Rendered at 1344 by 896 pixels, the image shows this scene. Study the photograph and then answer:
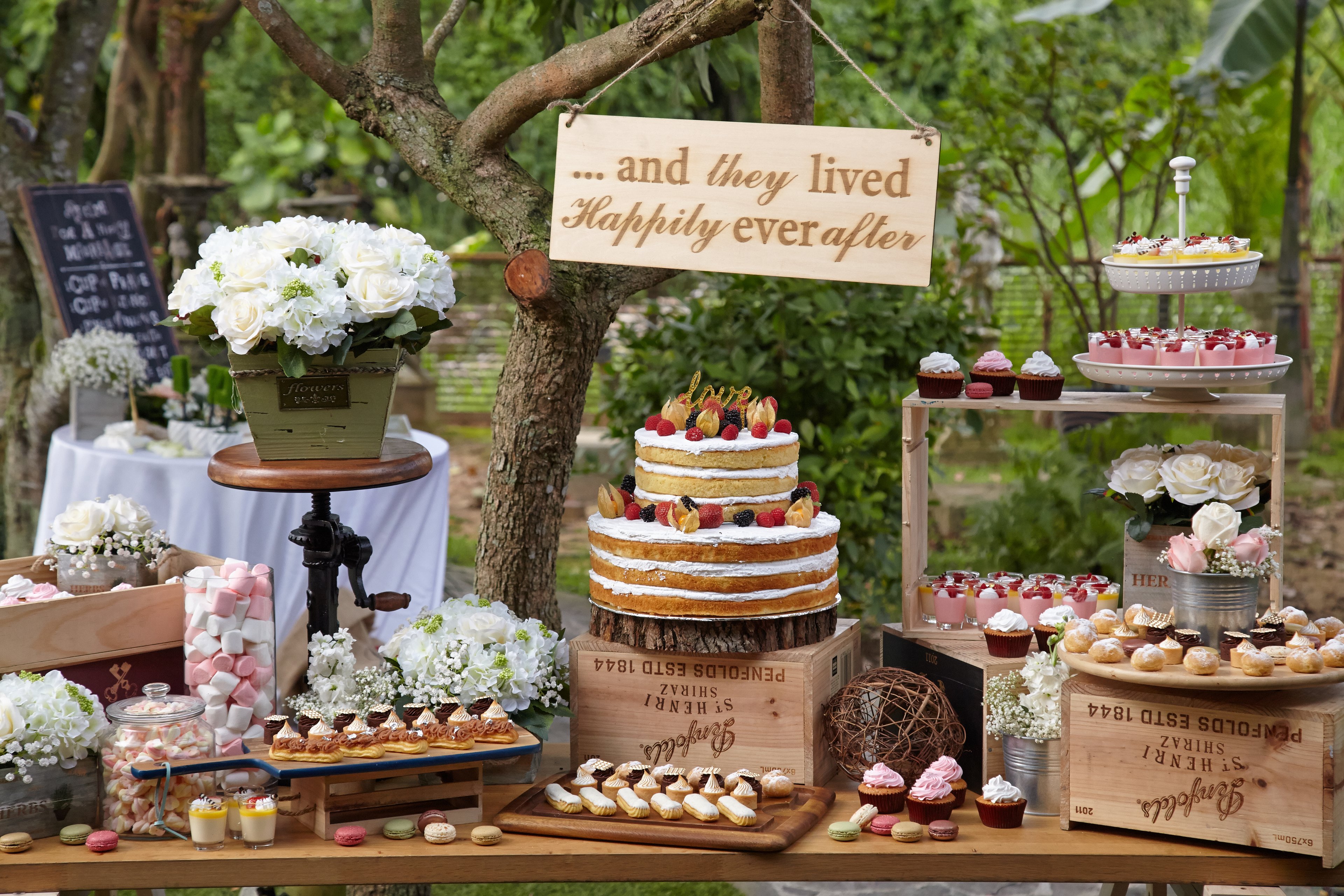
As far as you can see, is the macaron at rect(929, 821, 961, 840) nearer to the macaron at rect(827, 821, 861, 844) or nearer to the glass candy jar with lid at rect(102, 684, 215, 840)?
the macaron at rect(827, 821, 861, 844)

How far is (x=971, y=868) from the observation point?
186 centimetres

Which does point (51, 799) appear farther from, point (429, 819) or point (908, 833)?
point (908, 833)

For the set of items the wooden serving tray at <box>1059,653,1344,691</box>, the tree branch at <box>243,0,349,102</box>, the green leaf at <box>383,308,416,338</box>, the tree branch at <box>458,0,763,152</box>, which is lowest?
the wooden serving tray at <box>1059,653,1344,691</box>

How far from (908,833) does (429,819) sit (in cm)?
68

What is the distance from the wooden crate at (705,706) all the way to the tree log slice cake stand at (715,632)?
2cm

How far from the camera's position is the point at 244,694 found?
204cm

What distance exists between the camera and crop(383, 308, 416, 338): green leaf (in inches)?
80.7

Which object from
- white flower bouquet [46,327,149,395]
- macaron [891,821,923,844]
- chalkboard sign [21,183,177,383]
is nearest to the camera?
macaron [891,821,923,844]

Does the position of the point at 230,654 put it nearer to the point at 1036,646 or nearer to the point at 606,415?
the point at 1036,646

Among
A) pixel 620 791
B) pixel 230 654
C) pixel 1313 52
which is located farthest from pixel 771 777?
pixel 1313 52

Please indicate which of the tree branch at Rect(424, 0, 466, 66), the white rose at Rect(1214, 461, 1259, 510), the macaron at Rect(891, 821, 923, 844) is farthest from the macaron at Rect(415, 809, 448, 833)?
the tree branch at Rect(424, 0, 466, 66)

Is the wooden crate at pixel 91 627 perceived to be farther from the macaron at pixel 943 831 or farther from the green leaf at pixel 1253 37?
the green leaf at pixel 1253 37

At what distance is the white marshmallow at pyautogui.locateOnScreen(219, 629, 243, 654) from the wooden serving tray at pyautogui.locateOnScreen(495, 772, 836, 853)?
48 cm

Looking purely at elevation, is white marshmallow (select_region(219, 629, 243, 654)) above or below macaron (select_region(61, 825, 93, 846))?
above
